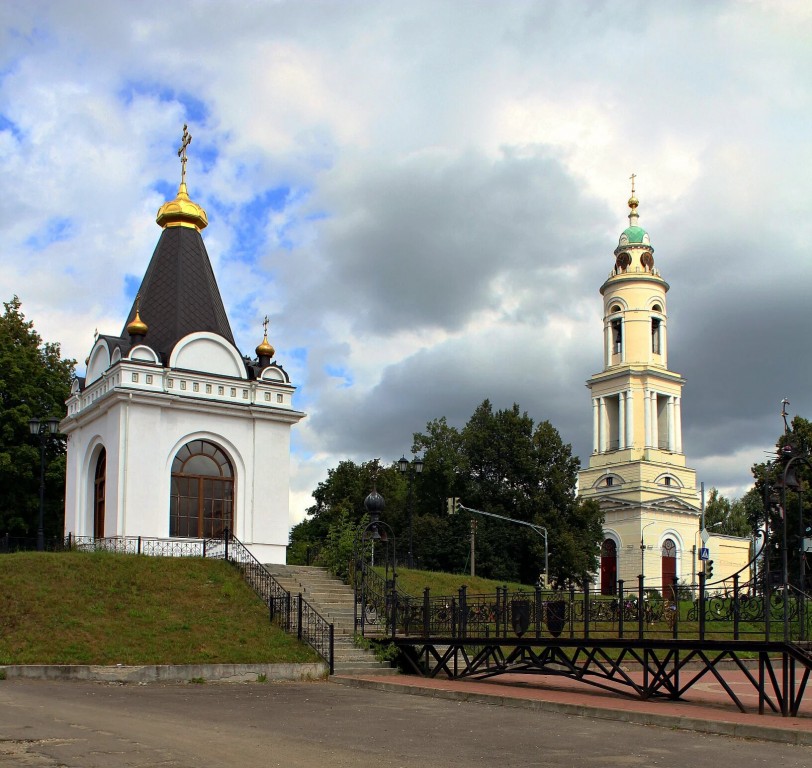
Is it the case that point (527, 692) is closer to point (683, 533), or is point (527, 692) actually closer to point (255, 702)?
point (255, 702)

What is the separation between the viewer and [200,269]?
32.1 m

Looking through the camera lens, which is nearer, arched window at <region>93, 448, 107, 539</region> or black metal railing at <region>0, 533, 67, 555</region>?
black metal railing at <region>0, 533, 67, 555</region>

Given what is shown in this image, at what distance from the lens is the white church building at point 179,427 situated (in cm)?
2781

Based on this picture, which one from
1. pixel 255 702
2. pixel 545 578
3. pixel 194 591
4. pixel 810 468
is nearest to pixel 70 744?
pixel 255 702

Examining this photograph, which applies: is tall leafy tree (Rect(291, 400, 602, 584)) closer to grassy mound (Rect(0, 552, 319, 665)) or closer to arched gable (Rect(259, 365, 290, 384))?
arched gable (Rect(259, 365, 290, 384))

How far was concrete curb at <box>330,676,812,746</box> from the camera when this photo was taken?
39.1 ft

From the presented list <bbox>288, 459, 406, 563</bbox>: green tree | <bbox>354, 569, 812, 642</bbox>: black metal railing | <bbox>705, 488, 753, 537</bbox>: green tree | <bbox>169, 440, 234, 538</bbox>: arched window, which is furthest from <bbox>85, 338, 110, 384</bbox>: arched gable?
<bbox>705, 488, 753, 537</bbox>: green tree

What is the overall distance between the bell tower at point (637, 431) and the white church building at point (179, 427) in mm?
39871

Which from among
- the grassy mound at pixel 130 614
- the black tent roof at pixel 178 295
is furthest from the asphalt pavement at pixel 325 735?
the black tent roof at pixel 178 295

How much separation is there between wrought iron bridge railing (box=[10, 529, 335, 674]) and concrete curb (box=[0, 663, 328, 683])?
→ 807 mm

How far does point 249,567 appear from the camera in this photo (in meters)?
25.4

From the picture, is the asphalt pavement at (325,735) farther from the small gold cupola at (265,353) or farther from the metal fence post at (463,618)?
the small gold cupola at (265,353)

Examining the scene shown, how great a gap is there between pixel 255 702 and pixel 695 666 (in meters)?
14.7

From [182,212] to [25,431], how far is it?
36.2ft
